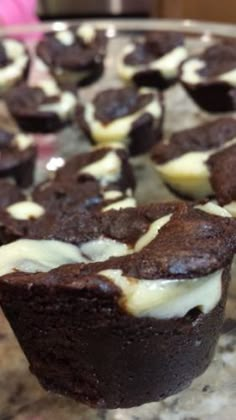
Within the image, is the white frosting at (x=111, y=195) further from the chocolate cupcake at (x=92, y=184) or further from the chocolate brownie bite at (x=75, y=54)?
the chocolate brownie bite at (x=75, y=54)

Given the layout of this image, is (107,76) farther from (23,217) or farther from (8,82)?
(23,217)

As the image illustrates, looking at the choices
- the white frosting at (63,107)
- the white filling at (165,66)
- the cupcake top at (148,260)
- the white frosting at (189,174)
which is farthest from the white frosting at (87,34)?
the cupcake top at (148,260)

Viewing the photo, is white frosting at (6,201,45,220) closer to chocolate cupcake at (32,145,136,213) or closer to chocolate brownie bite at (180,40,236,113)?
chocolate cupcake at (32,145,136,213)

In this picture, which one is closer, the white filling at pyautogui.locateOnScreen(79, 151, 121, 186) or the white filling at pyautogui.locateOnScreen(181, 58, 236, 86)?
the white filling at pyautogui.locateOnScreen(79, 151, 121, 186)

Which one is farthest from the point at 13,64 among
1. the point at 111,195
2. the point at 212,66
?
the point at 111,195

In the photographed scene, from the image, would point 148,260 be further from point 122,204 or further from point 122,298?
point 122,204

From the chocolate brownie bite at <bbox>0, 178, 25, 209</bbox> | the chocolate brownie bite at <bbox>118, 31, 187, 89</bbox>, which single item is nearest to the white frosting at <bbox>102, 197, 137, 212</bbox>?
the chocolate brownie bite at <bbox>0, 178, 25, 209</bbox>

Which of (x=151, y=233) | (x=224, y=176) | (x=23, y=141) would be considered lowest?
(x=23, y=141)
